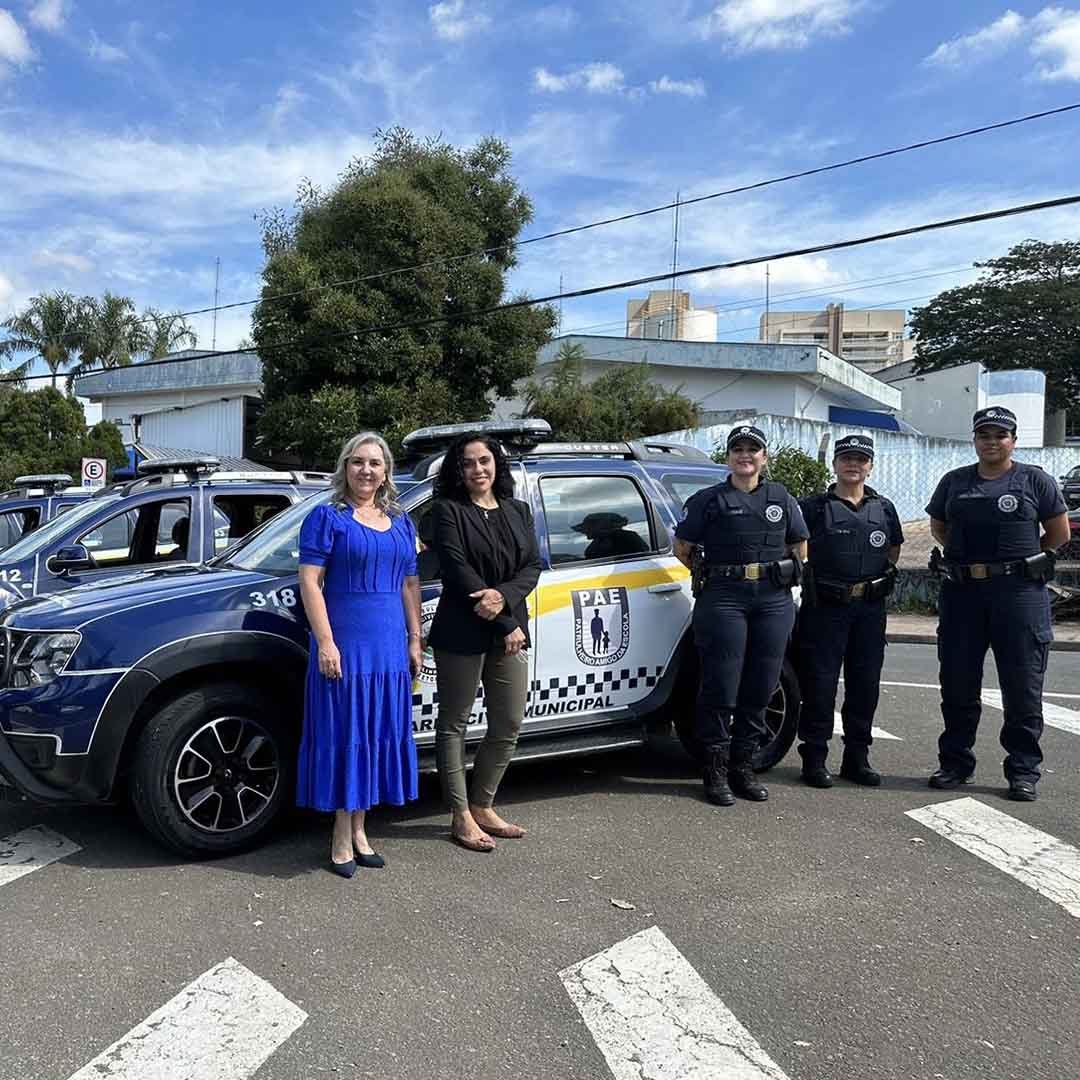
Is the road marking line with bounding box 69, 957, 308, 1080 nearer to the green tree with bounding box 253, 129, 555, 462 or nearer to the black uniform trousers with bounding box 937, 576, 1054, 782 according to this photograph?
the black uniform trousers with bounding box 937, 576, 1054, 782

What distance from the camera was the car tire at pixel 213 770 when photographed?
165 inches

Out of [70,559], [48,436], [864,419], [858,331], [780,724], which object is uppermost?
[858,331]

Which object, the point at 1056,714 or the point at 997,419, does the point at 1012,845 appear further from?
the point at 1056,714

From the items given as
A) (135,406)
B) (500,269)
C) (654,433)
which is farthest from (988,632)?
(135,406)

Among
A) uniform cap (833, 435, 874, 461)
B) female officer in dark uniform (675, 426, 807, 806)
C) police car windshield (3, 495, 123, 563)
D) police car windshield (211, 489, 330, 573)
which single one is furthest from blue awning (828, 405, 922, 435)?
police car windshield (211, 489, 330, 573)

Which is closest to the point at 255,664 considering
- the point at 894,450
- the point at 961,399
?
the point at 894,450

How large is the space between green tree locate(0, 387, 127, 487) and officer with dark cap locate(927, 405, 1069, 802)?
3053cm

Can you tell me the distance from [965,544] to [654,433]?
2122 centimetres

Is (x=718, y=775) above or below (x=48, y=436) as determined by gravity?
below

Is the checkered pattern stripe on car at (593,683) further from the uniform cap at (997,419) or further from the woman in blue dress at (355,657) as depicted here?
the uniform cap at (997,419)

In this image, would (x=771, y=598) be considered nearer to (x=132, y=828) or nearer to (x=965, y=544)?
(x=965, y=544)

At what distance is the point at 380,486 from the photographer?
4.30 meters

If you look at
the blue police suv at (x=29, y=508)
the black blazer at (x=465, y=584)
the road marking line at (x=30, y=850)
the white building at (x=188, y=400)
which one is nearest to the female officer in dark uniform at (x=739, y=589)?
the black blazer at (x=465, y=584)

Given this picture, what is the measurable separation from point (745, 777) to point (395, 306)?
1721 centimetres
